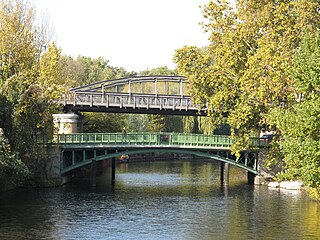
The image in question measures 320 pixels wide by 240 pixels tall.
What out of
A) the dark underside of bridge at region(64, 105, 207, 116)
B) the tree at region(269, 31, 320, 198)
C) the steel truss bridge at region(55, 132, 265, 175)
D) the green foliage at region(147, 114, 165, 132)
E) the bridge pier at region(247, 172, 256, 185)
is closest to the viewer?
the tree at region(269, 31, 320, 198)

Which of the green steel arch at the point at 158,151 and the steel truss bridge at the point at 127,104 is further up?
the steel truss bridge at the point at 127,104

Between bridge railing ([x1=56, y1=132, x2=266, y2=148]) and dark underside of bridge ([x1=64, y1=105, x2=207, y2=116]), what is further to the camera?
dark underside of bridge ([x1=64, y1=105, x2=207, y2=116])

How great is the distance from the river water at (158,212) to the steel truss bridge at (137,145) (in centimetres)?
259

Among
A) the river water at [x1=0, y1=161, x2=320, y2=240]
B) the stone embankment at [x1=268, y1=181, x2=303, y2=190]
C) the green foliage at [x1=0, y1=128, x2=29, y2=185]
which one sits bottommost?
the river water at [x1=0, y1=161, x2=320, y2=240]

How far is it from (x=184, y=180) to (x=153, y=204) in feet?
54.0

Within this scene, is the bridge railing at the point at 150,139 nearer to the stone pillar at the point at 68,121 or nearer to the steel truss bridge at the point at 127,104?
the stone pillar at the point at 68,121

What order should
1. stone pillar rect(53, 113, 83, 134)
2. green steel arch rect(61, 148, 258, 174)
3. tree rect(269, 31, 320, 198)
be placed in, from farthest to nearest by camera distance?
stone pillar rect(53, 113, 83, 134) → green steel arch rect(61, 148, 258, 174) → tree rect(269, 31, 320, 198)

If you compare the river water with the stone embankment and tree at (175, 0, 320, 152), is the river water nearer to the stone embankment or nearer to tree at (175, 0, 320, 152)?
the stone embankment

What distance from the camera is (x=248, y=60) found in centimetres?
4694

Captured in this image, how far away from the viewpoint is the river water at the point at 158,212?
121ft

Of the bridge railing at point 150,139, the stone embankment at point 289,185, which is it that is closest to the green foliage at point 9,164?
the bridge railing at point 150,139

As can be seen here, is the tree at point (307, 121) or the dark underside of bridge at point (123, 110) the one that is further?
the dark underside of bridge at point (123, 110)

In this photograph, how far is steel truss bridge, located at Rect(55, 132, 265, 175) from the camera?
2223 inches

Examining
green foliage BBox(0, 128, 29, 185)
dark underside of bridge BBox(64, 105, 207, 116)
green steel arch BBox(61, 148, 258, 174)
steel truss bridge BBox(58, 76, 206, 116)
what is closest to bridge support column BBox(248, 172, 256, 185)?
green steel arch BBox(61, 148, 258, 174)
